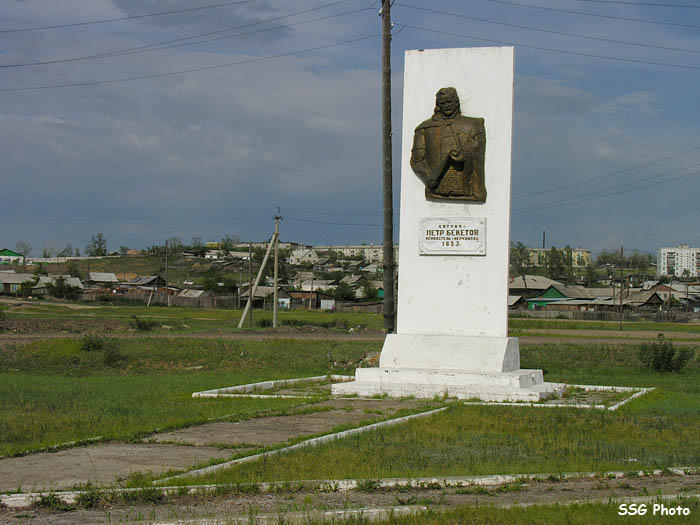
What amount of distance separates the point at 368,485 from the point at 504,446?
93.5 inches

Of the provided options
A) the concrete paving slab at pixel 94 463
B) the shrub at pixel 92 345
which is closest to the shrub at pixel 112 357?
the shrub at pixel 92 345

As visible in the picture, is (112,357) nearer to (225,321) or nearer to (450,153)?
(450,153)

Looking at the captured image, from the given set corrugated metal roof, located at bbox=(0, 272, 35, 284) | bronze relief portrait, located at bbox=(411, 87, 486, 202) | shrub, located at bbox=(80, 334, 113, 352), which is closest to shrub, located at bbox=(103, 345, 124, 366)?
shrub, located at bbox=(80, 334, 113, 352)

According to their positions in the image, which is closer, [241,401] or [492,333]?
[241,401]

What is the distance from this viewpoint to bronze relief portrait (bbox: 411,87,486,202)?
42.3 feet

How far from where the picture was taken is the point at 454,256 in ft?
43.0

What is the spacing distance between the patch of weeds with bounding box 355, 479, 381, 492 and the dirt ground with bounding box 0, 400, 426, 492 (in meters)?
1.61

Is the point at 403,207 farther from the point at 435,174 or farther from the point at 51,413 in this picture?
the point at 51,413

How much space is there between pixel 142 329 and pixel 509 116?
71.6 ft

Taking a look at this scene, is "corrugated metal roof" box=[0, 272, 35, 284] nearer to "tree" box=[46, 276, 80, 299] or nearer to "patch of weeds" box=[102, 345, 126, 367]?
"tree" box=[46, 276, 80, 299]

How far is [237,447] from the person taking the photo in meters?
7.81

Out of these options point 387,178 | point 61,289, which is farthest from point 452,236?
point 61,289

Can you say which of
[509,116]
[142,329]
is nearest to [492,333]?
[509,116]

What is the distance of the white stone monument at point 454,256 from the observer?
12.7 m
